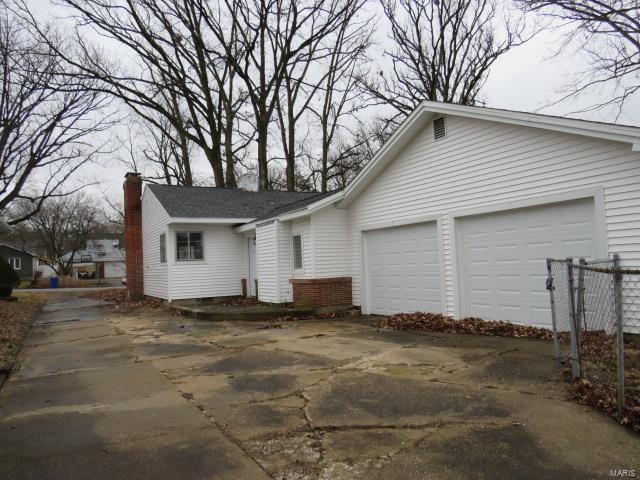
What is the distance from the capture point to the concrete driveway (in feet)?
11.4

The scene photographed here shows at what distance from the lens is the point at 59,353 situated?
874 cm

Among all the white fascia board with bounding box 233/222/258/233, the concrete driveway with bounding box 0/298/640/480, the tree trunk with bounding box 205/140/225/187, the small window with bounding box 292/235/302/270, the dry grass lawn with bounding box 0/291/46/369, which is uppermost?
the tree trunk with bounding box 205/140/225/187

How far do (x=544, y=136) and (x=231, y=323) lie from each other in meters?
8.10

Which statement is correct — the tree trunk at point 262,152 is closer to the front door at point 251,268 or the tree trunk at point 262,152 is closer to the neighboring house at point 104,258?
the front door at point 251,268

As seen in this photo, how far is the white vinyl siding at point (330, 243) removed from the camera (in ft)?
42.3

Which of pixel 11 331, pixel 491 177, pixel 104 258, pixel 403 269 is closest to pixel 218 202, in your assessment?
pixel 11 331

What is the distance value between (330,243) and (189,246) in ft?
20.8

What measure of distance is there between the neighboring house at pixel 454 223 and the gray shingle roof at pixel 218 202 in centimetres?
20

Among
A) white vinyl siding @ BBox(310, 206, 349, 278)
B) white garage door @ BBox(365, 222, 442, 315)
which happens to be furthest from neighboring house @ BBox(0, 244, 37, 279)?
white garage door @ BBox(365, 222, 442, 315)

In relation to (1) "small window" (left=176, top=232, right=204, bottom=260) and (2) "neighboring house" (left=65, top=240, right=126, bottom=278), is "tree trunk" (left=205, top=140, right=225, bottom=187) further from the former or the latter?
(2) "neighboring house" (left=65, top=240, right=126, bottom=278)

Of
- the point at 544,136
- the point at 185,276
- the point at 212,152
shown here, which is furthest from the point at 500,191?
the point at 212,152

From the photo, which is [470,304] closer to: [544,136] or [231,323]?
[544,136]

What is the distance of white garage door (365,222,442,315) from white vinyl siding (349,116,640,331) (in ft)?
1.10

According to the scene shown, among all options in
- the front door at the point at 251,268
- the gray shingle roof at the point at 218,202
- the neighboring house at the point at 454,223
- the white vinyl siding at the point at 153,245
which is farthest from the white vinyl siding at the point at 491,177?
the white vinyl siding at the point at 153,245
